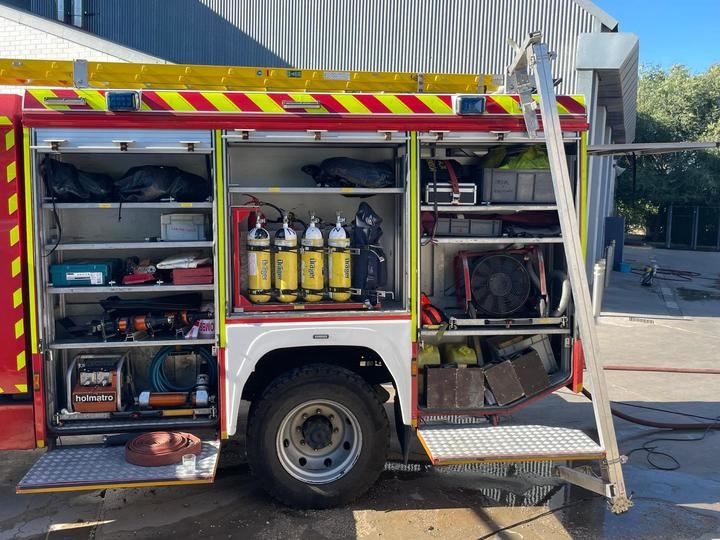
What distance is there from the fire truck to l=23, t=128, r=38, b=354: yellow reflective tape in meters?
0.01

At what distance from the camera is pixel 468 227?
493 centimetres

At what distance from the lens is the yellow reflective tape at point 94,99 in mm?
4211

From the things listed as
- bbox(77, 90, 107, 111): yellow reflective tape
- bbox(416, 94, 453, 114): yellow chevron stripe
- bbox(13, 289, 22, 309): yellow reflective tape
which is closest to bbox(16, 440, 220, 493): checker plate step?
bbox(13, 289, 22, 309): yellow reflective tape

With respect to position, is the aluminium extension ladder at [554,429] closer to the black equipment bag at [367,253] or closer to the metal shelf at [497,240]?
the metal shelf at [497,240]

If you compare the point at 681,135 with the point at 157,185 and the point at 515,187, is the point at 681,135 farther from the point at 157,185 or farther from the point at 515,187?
the point at 157,185

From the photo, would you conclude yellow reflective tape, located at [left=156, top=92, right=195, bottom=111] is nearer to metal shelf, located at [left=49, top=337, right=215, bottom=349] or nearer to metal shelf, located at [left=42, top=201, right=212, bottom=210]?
metal shelf, located at [left=42, top=201, right=212, bottom=210]

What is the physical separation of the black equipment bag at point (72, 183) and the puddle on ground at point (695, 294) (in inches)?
567

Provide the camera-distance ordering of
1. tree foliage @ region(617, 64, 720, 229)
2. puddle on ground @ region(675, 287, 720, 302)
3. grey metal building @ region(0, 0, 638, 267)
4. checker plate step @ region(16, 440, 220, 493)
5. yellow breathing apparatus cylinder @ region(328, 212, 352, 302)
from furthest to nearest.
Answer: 1. tree foliage @ region(617, 64, 720, 229)
2. puddle on ground @ region(675, 287, 720, 302)
3. grey metal building @ region(0, 0, 638, 267)
4. yellow breathing apparatus cylinder @ region(328, 212, 352, 302)
5. checker plate step @ region(16, 440, 220, 493)

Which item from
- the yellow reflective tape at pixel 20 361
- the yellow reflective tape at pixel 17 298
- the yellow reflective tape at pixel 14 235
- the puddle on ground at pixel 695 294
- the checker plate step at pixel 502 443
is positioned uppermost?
the yellow reflective tape at pixel 14 235

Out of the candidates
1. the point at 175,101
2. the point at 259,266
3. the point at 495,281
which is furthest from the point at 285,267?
the point at 495,281

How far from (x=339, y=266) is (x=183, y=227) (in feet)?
3.80

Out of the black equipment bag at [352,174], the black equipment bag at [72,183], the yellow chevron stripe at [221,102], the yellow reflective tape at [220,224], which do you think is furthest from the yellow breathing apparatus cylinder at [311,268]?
the black equipment bag at [72,183]

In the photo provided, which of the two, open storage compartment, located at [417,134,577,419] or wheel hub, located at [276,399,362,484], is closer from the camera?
wheel hub, located at [276,399,362,484]

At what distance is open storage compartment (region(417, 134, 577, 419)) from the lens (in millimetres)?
4746
